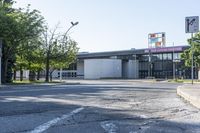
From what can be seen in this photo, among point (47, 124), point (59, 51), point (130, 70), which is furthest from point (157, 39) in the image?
point (47, 124)

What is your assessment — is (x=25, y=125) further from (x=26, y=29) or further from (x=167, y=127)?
(x=26, y=29)

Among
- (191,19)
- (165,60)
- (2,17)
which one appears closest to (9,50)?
(2,17)

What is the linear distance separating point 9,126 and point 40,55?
53812 millimetres

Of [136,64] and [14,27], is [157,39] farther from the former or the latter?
[14,27]

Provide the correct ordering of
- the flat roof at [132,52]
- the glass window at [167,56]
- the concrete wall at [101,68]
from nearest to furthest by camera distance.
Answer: the flat roof at [132,52] < the glass window at [167,56] < the concrete wall at [101,68]

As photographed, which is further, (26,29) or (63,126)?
(26,29)

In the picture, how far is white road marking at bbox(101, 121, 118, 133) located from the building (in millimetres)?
95155

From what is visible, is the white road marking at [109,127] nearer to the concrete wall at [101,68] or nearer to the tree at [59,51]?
the tree at [59,51]

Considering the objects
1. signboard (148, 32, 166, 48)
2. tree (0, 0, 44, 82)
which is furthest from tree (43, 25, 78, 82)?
signboard (148, 32, 166, 48)

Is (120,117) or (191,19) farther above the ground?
(191,19)

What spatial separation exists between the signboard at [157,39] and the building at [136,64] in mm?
1893

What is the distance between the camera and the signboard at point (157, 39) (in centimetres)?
10489

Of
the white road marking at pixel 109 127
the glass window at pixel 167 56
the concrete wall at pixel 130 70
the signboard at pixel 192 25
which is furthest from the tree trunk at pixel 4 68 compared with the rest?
the concrete wall at pixel 130 70

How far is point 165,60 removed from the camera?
372ft
